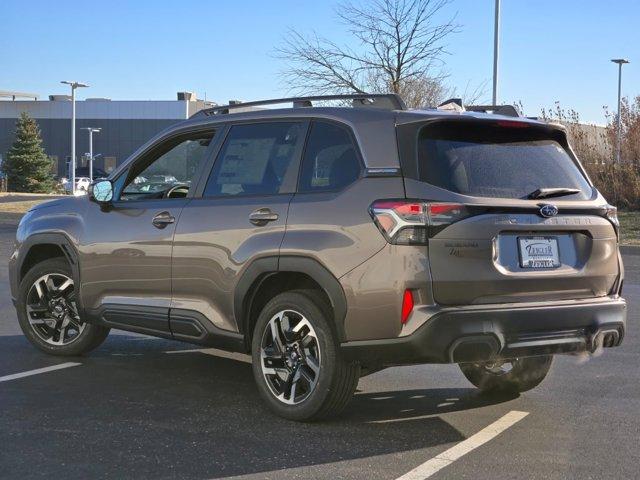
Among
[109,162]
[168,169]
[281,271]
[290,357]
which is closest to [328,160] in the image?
[281,271]

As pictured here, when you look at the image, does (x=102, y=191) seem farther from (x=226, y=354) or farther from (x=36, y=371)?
(x=226, y=354)

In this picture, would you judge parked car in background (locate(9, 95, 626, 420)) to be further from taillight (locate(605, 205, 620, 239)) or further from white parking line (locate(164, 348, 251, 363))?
white parking line (locate(164, 348, 251, 363))

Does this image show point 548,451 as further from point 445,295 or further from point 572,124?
point 572,124

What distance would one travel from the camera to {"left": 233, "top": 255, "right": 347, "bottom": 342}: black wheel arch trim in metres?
5.08

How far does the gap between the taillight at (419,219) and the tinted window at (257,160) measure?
902 mm

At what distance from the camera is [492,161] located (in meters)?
5.19

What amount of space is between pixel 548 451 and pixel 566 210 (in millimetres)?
1355

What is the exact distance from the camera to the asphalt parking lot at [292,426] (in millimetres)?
4570

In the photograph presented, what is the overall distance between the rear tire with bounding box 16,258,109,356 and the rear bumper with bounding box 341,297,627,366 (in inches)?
114

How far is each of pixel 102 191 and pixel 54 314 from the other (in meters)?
1.30

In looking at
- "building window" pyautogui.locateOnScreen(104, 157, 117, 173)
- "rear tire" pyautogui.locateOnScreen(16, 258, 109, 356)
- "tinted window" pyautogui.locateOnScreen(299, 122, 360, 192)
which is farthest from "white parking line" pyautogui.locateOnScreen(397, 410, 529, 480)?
"building window" pyautogui.locateOnScreen(104, 157, 117, 173)

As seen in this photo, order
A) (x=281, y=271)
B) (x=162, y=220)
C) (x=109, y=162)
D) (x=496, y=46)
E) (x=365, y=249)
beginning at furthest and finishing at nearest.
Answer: (x=109, y=162), (x=496, y=46), (x=162, y=220), (x=281, y=271), (x=365, y=249)

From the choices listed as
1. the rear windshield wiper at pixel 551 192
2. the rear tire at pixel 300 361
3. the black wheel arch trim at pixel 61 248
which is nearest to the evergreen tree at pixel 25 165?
the black wheel arch trim at pixel 61 248

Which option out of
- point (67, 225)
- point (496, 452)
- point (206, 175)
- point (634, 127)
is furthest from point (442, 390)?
point (634, 127)
